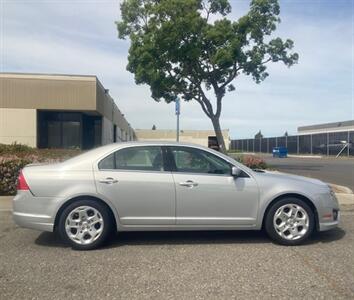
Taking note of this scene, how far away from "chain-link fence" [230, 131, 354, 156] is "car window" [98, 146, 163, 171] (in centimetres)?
4122

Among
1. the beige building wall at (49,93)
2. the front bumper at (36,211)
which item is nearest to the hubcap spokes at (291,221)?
the front bumper at (36,211)

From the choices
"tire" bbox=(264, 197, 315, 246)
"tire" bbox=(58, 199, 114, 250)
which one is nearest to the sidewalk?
"tire" bbox=(58, 199, 114, 250)

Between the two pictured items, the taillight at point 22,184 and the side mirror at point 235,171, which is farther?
the side mirror at point 235,171

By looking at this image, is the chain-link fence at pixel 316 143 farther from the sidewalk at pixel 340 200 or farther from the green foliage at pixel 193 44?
the sidewalk at pixel 340 200

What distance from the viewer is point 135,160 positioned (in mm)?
6434

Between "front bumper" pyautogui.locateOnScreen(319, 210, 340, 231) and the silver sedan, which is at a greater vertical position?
the silver sedan

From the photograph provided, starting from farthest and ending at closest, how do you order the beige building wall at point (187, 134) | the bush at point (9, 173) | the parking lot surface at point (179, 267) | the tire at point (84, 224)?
1. the beige building wall at point (187, 134)
2. the bush at point (9, 173)
3. the tire at point (84, 224)
4. the parking lot surface at point (179, 267)

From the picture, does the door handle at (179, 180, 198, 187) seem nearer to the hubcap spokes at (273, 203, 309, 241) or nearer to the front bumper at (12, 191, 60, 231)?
the hubcap spokes at (273, 203, 309, 241)

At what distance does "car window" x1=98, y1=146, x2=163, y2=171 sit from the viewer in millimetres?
6355

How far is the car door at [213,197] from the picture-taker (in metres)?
6.25

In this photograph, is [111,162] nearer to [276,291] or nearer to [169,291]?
[169,291]

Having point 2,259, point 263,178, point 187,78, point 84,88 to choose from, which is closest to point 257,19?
point 187,78

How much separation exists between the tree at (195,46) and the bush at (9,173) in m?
9.71

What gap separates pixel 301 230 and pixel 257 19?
14764mm
